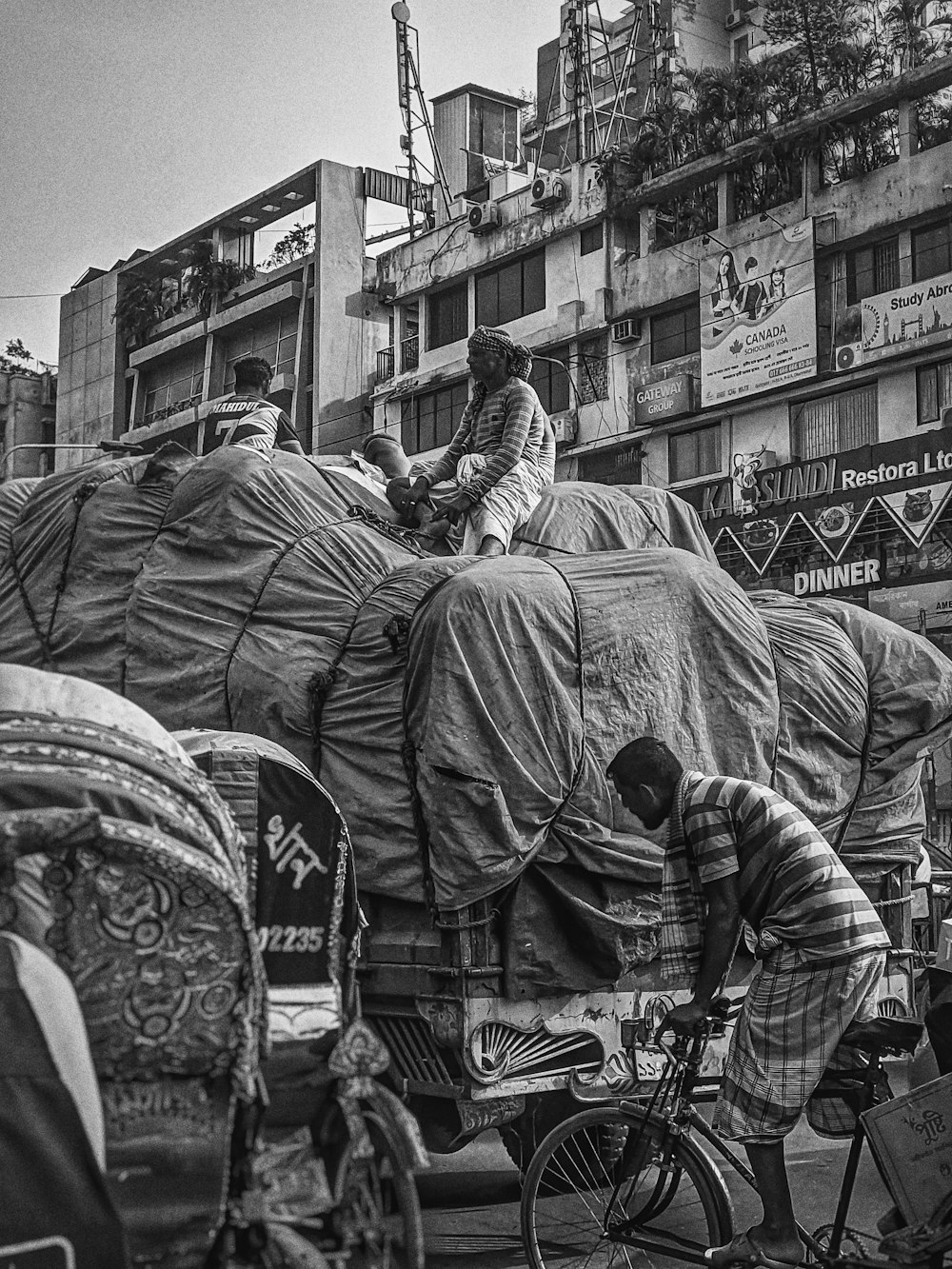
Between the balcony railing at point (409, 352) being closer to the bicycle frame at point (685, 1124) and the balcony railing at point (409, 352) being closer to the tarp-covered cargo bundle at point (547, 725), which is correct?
the tarp-covered cargo bundle at point (547, 725)

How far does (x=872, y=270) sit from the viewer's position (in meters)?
24.5

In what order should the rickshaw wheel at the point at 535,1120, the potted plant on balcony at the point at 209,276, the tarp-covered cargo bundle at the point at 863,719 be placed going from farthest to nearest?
the potted plant on balcony at the point at 209,276, the tarp-covered cargo bundle at the point at 863,719, the rickshaw wheel at the point at 535,1120

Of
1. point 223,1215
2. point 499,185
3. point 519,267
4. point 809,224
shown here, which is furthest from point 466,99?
point 223,1215

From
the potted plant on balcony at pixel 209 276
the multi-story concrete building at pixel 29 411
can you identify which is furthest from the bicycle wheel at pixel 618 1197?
the multi-story concrete building at pixel 29 411

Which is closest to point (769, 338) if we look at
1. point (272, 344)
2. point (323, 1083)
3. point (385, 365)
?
point (385, 365)

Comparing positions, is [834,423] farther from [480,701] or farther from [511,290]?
[480,701]

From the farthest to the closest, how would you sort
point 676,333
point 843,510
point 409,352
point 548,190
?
point 409,352 → point 548,190 → point 676,333 → point 843,510

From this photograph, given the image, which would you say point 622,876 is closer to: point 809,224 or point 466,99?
point 809,224

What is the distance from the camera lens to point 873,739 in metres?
6.39

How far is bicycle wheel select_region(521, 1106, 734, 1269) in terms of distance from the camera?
425 cm

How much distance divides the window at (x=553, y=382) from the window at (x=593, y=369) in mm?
400

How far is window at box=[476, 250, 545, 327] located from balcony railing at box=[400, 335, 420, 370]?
2.34 m

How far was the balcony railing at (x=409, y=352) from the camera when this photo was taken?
109ft

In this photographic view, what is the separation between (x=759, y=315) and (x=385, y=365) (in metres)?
11.4
